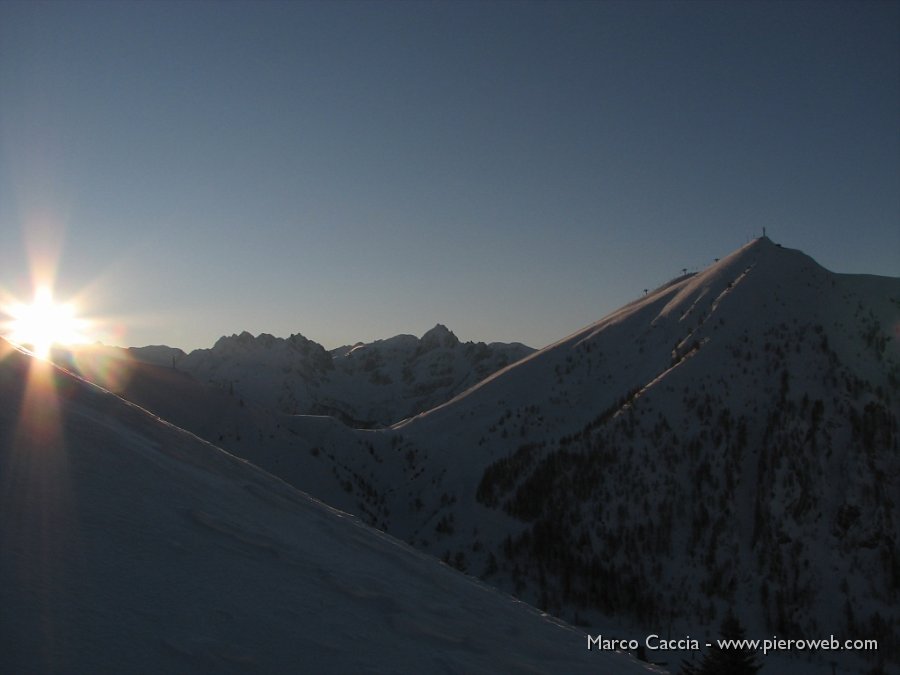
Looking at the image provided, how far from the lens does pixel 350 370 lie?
510 feet

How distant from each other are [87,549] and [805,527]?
74.8 ft

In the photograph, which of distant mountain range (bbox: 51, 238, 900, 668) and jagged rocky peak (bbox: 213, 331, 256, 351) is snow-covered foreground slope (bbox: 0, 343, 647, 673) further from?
jagged rocky peak (bbox: 213, 331, 256, 351)

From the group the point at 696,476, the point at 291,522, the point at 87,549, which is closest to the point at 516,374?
the point at 696,476

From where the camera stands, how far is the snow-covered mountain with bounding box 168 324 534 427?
128 meters

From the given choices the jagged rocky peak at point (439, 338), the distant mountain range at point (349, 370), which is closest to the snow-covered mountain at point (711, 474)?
the distant mountain range at point (349, 370)

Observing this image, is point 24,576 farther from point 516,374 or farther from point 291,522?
point 516,374

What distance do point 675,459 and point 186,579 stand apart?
2446 cm

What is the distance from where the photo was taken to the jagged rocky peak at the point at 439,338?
510 feet

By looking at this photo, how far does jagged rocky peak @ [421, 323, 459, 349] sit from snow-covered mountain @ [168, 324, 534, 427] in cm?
26

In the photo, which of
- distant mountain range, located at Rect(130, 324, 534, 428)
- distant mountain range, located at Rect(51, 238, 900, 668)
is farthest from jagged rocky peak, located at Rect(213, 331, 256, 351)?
distant mountain range, located at Rect(51, 238, 900, 668)

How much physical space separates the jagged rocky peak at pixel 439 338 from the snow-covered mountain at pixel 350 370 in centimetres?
26

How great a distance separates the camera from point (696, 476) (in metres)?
24.8

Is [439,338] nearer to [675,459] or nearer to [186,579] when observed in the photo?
[675,459]

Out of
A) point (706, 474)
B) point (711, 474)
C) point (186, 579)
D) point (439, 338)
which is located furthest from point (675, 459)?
point (439, 338)
